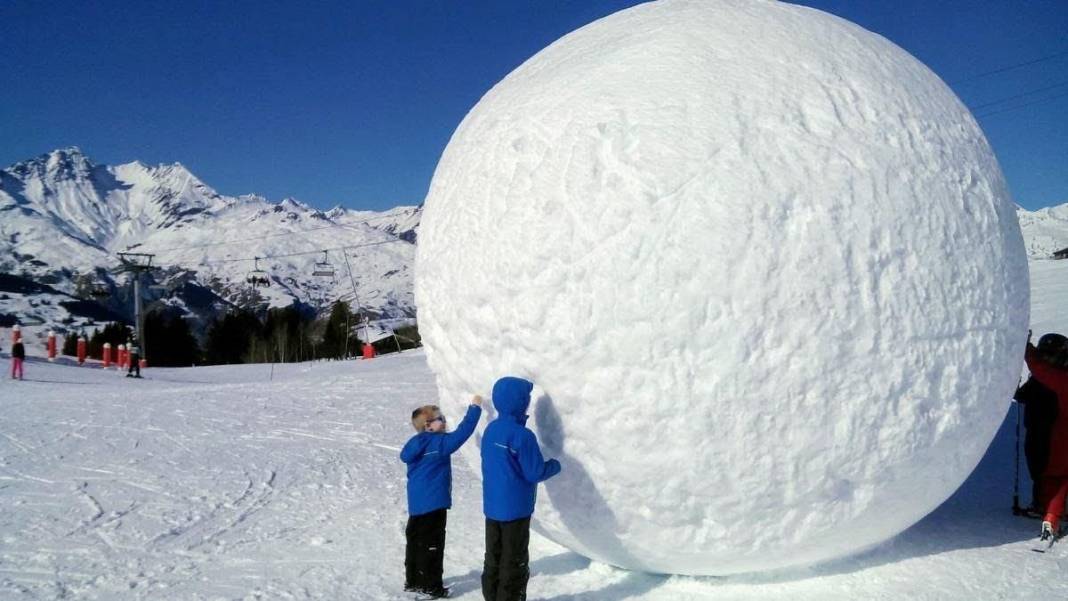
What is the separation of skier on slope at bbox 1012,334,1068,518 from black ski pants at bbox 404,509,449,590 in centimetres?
466

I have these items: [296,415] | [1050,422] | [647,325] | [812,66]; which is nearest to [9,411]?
[296,415]

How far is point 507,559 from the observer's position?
14.9ft

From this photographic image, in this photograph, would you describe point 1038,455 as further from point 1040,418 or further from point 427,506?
point 427,506

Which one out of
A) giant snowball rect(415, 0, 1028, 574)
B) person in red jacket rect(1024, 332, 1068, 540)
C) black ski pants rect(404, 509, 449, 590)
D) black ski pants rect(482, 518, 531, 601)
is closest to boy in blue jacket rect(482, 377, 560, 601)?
black ski pants rect(482, 518, 531, 601)

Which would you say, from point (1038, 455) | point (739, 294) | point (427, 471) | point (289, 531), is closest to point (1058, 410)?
point (1038, 455)

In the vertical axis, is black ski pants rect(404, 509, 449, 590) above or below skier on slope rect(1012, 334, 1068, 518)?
below

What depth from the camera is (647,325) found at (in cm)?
411

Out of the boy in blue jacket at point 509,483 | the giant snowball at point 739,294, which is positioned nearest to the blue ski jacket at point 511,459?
the boy in blue jacket at point 509,483

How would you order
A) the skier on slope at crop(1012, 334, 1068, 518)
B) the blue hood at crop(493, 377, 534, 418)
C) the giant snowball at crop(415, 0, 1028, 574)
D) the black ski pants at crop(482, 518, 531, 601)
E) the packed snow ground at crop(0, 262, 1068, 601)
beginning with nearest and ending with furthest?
1. the giant snowball at crop(415, 0, 1028, 574)
2. the blue hood at crop(493, 377, 534, 418)
3. the black ski pants at crop(482, 518, 531, 601)
4. the packed snow ground at crop(0, 262, 1068, 601)
5. the skier on slope at crop(1012, 334, 1068, 518)

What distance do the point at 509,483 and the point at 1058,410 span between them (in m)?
4.29

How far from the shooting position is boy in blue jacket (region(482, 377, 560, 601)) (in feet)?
14.3

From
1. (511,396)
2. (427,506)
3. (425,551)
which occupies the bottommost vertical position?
(425,551)

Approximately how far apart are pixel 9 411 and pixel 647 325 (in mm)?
14326

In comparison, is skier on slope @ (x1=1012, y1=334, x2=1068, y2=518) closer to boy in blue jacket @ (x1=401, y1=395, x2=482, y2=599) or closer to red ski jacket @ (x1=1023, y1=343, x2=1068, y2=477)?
red ski jacket @ (x1=1023, y1=343, x2=1068, y2=477)
